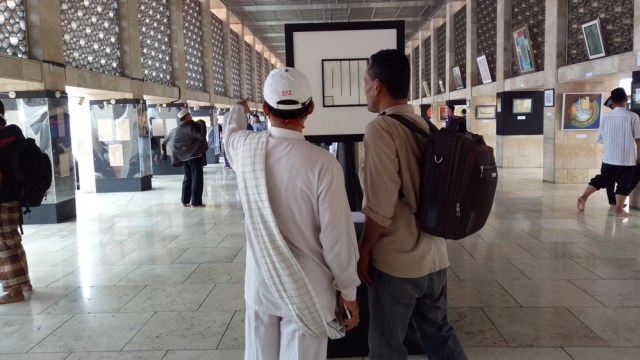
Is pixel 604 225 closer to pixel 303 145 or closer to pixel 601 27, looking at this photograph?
pixel 601 27

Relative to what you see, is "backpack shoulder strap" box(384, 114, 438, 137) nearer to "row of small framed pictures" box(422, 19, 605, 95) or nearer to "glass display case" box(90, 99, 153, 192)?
"row of small framed pictures" box(422, 19, 605, 95)

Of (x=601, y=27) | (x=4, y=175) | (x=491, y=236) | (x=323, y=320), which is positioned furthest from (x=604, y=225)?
(x=4, y=175)

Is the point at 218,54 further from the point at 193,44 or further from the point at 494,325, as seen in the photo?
the point at 494,325

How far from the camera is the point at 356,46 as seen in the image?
10.6ft

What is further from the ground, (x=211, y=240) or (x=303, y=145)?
(x=303, y=145)

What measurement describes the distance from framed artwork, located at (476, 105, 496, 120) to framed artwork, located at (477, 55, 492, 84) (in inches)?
45.3

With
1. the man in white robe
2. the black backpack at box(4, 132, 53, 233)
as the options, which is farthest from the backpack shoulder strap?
the black backpack at box(4, 132, 53, 233)

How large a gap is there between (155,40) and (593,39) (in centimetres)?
1053

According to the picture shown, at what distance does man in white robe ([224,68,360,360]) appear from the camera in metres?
1.85

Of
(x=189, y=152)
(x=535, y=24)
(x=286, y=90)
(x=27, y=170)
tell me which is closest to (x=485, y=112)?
(x=535, y=24)

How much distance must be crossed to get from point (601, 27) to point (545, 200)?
3.37m

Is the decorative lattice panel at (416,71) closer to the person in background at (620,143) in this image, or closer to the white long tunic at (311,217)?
the person in background at (620,143)

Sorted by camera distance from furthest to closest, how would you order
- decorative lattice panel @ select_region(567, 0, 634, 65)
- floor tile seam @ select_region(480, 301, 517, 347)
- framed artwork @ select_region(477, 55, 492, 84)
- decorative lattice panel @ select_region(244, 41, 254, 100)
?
decorative lattice panel @ select_region(244, 41, 254, 100) → framed artwork @ select_region(477, 55, 492, 84) → decorative lattice panel @ select_region(567, 0, 634, 65) → floor tile seam @ select_region(480, 301, 517, 347)

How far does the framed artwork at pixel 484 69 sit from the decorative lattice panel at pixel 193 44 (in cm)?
919
